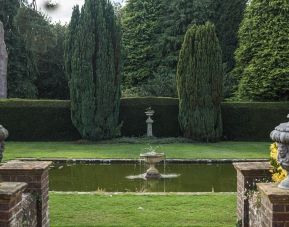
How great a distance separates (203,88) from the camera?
19.9m

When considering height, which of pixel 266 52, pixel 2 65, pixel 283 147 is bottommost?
pixel 283 147

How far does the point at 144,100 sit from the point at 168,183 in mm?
10120

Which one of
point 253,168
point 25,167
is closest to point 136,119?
point 253,168

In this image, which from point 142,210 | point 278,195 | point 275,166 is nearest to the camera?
point 278,195

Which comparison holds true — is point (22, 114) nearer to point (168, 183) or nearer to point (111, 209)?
point (168, 183)

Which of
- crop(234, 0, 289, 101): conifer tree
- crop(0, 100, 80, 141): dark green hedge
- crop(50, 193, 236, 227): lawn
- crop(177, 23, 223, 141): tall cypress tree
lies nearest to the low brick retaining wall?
crop(50, 193, 236, 227): lawn

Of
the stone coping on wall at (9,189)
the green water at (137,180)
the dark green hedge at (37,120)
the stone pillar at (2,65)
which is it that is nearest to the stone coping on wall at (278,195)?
the stone coping on wall at (9,189)

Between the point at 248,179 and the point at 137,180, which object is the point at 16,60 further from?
the point at 248,179

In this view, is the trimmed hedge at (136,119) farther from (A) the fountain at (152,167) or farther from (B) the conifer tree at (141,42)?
(B) the conifer tree at (141,42)

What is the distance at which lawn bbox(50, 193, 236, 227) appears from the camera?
675 centimetres

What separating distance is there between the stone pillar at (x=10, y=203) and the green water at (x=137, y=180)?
19.0 feet

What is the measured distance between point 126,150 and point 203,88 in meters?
4.94

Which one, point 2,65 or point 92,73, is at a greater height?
point 2,65

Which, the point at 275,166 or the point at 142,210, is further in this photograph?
the point at 142,210
